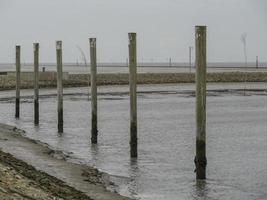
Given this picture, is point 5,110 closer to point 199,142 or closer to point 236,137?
point 236,137

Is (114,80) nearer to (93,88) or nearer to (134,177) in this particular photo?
(93,88)

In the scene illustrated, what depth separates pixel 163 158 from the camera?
62.6ft

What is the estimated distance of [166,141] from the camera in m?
23.5

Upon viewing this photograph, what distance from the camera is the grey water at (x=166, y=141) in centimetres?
1466

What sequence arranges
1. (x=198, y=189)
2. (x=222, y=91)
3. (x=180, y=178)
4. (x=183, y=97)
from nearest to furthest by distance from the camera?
(x=198, y=189) → (x=180, y=178) → (x=183, y=97) → (x=222, y=91)

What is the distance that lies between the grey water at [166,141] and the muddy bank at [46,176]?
632 millimetres

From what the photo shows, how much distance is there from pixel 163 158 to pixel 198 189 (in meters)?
4.84

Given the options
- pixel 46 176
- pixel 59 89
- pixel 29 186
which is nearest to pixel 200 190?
pixel 46 176

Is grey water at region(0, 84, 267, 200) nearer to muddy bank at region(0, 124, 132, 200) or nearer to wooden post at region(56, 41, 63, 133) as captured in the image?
wooden post at region(56, 41, 63, 133)

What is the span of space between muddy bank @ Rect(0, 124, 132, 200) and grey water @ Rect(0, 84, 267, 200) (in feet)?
2.07

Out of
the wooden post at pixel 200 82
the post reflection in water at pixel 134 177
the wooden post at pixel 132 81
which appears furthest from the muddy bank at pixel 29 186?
the wooden post at pixel 132 81

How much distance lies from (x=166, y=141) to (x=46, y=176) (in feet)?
35.4

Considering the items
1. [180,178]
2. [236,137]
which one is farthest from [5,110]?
[180,178]

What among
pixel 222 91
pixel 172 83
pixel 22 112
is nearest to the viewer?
pixel 22 112
